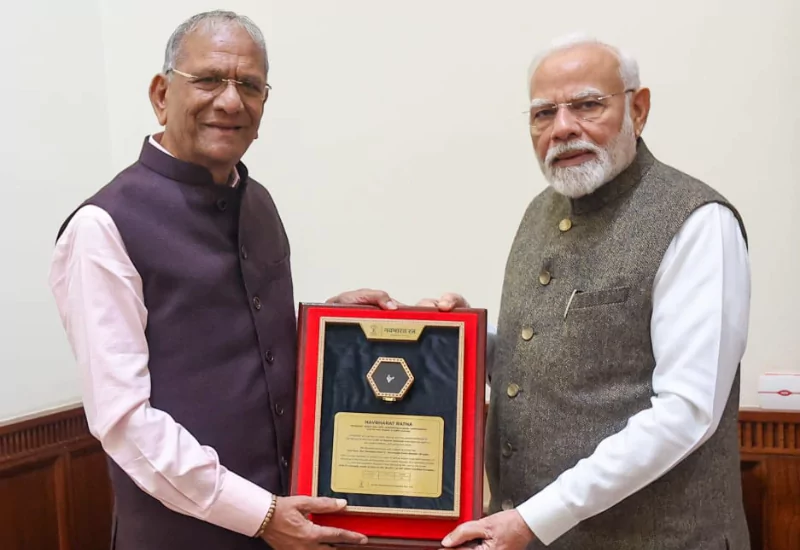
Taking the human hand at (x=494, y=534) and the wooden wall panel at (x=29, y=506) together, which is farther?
the wooden wall panel at (x=29, y=506)

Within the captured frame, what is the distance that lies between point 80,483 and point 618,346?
1917mm

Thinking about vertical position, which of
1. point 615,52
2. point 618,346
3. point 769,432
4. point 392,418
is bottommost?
point 769,432

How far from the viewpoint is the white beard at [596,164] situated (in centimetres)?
144

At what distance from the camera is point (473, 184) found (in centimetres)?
238

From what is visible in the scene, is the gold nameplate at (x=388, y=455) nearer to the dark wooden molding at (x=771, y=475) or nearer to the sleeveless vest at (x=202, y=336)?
the sleeveless vest at (x=202, y=336)

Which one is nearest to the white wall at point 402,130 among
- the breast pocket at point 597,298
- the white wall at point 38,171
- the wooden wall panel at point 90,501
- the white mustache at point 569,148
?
A: the white wall at point 38,171

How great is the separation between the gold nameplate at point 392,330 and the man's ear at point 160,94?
57cm

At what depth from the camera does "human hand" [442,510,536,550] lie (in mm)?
1358

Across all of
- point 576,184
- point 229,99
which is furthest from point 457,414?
point 229,99

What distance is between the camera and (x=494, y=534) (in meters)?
1.37

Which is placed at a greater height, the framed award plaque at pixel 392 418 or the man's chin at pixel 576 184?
the man's chin at pixel 576 184

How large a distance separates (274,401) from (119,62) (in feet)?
5.82

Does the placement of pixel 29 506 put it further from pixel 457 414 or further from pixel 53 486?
pixel 457 414

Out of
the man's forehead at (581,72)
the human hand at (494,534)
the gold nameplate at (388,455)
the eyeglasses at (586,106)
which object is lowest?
the human hand at (494,534)
